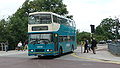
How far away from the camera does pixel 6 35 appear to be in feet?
125

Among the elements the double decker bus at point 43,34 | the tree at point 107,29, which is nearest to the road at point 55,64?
the double decker bus at point 43,34

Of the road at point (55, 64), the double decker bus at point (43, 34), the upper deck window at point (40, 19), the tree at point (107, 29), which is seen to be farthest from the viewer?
the tree at point (107, 29)

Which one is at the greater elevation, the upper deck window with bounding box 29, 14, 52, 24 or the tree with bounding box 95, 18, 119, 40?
the tree with bounding box 95, 18, 119, 40

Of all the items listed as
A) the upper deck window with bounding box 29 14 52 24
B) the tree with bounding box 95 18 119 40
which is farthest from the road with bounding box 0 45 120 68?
the tree with bounding box 95 18 119 40

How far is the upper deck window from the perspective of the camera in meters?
20.2

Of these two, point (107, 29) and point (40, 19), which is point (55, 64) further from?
point (107, 29)

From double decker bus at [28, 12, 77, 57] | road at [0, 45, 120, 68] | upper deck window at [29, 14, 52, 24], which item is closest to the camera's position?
road at [0, 45, 120, 68]

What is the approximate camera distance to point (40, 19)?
66.5 feet

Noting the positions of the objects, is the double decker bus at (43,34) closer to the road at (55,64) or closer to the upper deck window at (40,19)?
the upper deck window at (40,19)

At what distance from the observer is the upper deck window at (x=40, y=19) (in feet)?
66.1

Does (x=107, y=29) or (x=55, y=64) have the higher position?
(x=107, y=29)

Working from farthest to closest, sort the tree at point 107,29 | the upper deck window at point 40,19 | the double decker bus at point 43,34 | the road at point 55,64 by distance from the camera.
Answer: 1. the tree at point 107,29
2. the upper deck window at point 40,19
3. the double decker bus at point 43,34
4. the road at point 55,64

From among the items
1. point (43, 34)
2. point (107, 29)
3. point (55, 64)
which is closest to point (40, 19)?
point (43, 34)

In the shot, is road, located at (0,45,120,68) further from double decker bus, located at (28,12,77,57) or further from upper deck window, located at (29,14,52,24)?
upper deck window, located at (29,14,52,24)
